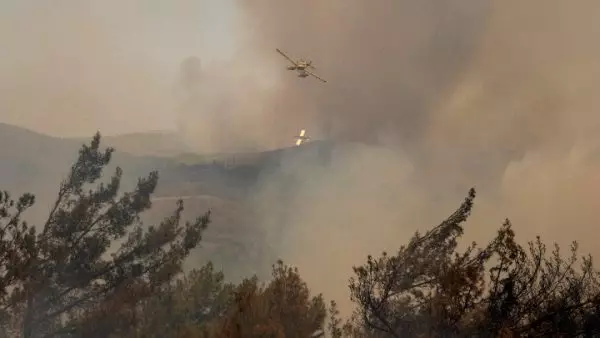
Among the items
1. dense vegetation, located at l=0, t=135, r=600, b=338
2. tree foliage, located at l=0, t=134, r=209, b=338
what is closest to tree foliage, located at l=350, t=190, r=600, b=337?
dense vegetation, located at l=0, t=135, r=600, b=338

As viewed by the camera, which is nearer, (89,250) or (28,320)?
(28,320)

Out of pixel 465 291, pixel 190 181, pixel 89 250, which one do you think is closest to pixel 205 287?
pixel 89 250

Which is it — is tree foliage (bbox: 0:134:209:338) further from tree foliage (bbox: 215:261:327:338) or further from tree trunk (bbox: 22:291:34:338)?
tree foliage (bbox: 215:261:327:338)

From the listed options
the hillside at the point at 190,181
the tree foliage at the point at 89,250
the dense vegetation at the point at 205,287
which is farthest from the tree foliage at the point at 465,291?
the hillside at the point at 190,181

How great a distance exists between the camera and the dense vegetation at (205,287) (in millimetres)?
11781

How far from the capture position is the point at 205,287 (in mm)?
22125

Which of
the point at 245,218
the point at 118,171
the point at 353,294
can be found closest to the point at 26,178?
the point at 245,218

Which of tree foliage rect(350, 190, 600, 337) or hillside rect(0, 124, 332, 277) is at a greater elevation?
hillside rect(0, 124, 332, 277)

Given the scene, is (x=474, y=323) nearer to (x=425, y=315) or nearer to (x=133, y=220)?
(x=425, y=315)

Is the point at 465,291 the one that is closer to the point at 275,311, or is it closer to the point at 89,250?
the point at 275,311

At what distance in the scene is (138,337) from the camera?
17.6 meters

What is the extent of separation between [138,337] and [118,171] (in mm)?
7194

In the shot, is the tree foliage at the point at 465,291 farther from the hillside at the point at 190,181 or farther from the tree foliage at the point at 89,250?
the hillside at the point at 190,181

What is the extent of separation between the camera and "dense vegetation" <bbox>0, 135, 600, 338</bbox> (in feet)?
38.7
